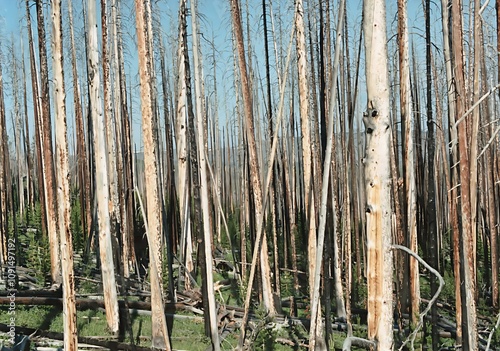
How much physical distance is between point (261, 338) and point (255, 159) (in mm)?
2472

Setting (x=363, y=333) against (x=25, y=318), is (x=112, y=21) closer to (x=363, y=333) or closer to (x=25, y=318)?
(x=25, y=318)

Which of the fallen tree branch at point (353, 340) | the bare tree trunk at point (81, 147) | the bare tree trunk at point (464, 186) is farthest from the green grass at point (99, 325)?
the fallen tree branch at point (353, 340)

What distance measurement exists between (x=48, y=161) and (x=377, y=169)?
4949 mm

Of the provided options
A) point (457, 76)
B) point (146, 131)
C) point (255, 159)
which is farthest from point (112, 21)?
point (457, 76)

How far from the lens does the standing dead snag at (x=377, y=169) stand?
7.93ft

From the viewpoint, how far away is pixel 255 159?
651cm

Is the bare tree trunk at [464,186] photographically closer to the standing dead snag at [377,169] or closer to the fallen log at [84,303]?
the standing dead snag at [377,169]

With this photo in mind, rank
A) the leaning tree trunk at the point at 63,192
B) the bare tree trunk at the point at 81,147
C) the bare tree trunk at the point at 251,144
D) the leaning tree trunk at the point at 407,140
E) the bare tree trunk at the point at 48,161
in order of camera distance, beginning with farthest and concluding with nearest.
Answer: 1. the bare tree trunk at the point at 81,147
2. the bare tree trunk at the point at 251,144
3. the bare tree trunk at the point at 48,161
4. the leaning tree trunk at the point at 407,140
5. the leaning tree trunk at the point at 63,192

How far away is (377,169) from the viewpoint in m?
2.45

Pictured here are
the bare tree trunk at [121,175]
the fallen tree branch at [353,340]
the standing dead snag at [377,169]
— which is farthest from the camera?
the bare tree trunk at [121,175]

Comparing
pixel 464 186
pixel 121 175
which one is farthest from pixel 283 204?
pixel 464 186

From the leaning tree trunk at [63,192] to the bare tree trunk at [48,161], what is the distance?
737 millimetres

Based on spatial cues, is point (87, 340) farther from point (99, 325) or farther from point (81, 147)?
point (81, 147)

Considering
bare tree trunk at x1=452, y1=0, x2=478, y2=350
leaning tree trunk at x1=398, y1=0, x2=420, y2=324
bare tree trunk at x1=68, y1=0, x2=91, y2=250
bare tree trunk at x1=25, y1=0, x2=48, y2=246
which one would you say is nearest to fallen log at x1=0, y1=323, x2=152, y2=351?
bare tree trunk at x1=25, y1=0, x2=48, y2=246
